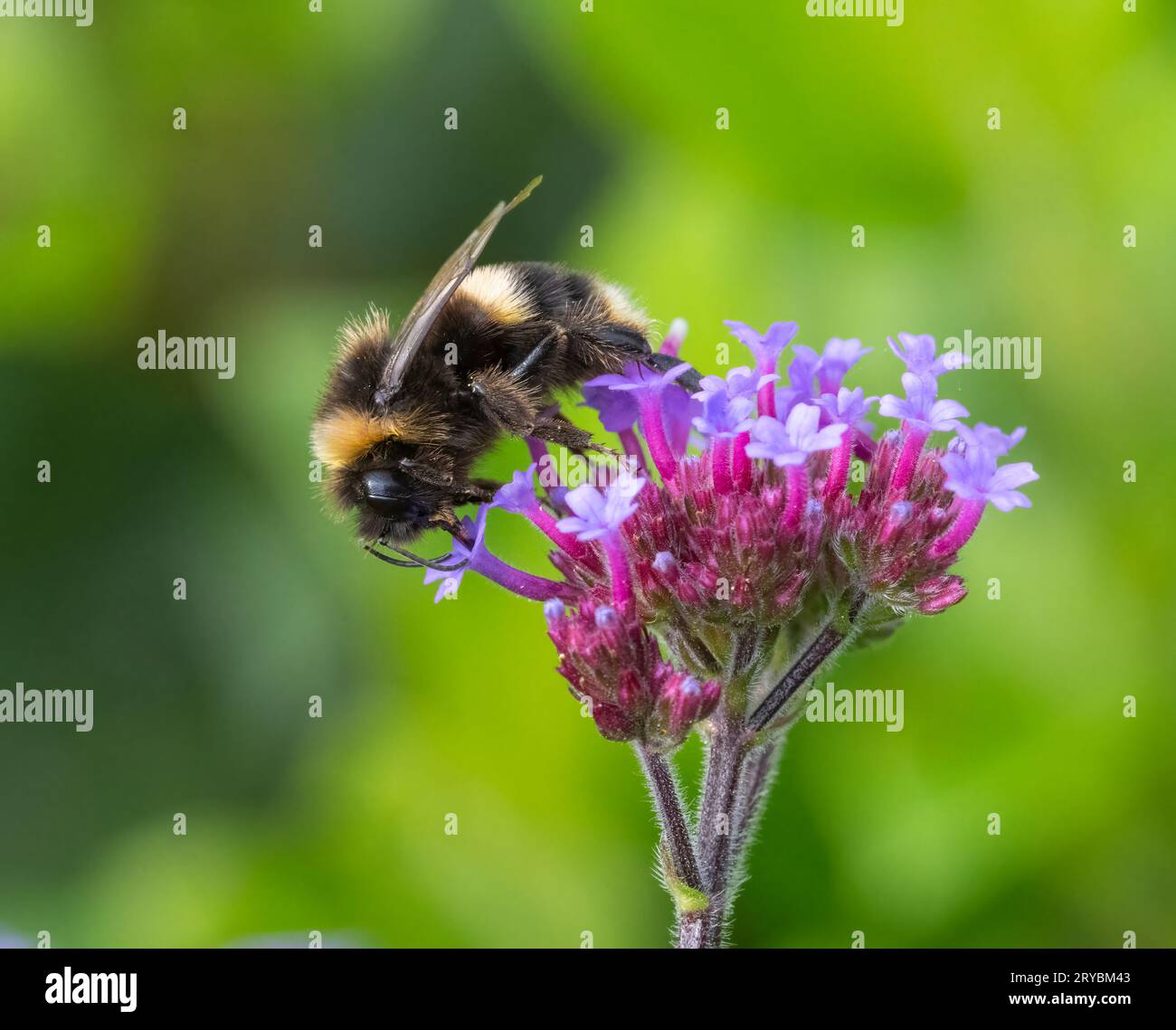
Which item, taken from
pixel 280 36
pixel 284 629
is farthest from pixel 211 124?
pixel 284 629

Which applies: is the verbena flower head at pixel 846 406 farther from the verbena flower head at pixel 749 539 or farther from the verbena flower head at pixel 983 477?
the verbena flower head at pixel 983 477

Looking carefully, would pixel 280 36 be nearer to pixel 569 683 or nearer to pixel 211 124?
pixel 211 124

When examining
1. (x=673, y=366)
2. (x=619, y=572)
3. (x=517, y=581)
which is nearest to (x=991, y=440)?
(x=673, y=366)

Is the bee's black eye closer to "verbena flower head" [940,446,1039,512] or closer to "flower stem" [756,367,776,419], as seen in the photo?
"flower stem" [756,367,776,419]

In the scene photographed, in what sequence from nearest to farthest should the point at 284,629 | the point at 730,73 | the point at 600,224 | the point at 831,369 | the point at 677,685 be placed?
the point at 677,685 → the point at 831,369 → the point at 730,73 → the point at 600,224 → the point at 284,629

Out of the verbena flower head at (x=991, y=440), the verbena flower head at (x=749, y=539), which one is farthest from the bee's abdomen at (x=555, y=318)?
the verbena flower head at (x=991, y=440)

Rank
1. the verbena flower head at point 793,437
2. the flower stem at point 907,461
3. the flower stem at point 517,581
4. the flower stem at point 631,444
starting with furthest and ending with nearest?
the flower stem at point 631,444 → the flower stem at point 517,581 → the flower stem at point 907,461 → the verbena flower head at point 793,437

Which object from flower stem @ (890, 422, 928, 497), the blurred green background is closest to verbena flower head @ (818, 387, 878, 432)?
flower stem @ (890, 422, 928, 497)

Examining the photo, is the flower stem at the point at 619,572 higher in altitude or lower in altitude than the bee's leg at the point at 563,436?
lower
